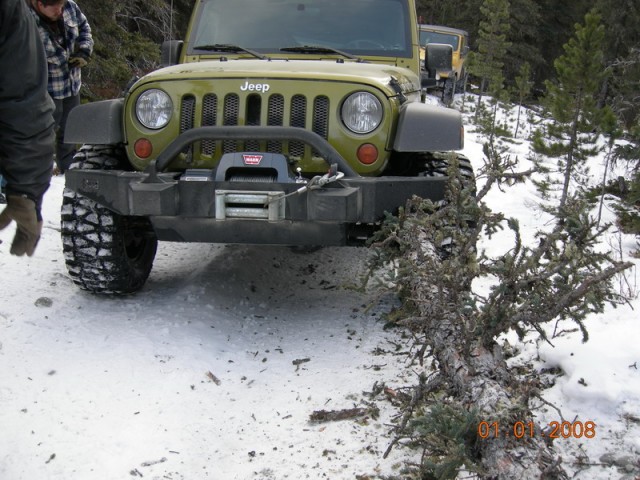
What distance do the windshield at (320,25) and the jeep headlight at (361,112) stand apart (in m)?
1.28

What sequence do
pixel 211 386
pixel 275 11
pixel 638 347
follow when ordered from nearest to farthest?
pixel 638 347 → pixel 211 386 → pixel 275 11

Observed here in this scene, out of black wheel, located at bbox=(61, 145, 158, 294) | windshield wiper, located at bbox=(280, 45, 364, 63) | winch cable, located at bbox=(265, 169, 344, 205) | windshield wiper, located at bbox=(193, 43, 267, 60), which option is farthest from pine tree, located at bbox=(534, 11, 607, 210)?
black wheel, located at bbox=(61, 145, 158, 294)

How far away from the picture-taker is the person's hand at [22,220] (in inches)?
87.5

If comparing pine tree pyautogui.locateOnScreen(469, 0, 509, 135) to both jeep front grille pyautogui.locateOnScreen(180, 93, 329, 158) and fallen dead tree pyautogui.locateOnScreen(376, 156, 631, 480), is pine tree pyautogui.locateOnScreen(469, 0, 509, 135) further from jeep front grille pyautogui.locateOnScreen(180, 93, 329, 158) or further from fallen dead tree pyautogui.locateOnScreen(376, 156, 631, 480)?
fallen dead tree pyautogui.locateOnScreen(376, 156, 631, 480)

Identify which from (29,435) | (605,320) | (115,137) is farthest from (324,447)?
(115,137)

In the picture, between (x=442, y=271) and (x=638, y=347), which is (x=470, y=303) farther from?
(x=638, y=347)

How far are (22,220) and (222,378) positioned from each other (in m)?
1.45

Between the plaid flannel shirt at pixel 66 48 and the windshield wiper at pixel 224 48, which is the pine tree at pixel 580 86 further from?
the plaid flannel shirt at pixel 66 48

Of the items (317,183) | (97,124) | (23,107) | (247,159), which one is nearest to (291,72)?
(247,159)

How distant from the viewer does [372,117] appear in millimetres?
3684

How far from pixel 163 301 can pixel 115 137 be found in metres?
1.10

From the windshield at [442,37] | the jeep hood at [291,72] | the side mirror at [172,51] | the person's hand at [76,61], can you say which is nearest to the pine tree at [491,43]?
the windshield at [442,37]

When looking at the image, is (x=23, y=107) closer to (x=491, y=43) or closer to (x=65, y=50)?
(x=65, y=50)

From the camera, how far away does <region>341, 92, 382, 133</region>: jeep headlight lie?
367 cm
